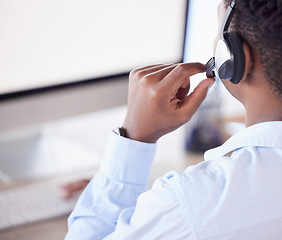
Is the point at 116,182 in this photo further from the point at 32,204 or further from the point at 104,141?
the point at 104,141

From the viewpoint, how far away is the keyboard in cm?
96

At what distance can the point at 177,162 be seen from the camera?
1.22m

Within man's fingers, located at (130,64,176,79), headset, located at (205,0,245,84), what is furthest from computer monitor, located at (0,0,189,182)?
headset, located at (205,0,245,84)

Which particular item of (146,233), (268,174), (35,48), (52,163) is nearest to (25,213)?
(52,163)

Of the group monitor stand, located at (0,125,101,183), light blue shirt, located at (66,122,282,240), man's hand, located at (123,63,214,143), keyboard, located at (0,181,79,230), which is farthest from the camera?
monitor stand, located at (0,125,101,183)

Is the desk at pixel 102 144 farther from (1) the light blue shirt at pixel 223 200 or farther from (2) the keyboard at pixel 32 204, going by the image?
(1) the light blue shirt at pixel 223 200

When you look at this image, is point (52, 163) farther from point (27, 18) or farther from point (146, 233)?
point (146, 233)

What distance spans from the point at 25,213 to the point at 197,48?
57 centimetres

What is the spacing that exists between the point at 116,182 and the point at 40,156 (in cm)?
46

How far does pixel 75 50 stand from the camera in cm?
105

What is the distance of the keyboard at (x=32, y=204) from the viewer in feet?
3.14

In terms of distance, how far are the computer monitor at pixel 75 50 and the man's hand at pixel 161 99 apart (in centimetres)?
28

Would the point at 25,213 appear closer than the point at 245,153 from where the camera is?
No

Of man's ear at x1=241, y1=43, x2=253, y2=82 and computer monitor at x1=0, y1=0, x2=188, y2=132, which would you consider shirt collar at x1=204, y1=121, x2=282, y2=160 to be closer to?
man's ear at x1=241, y1=43, x2=253, y2=82
